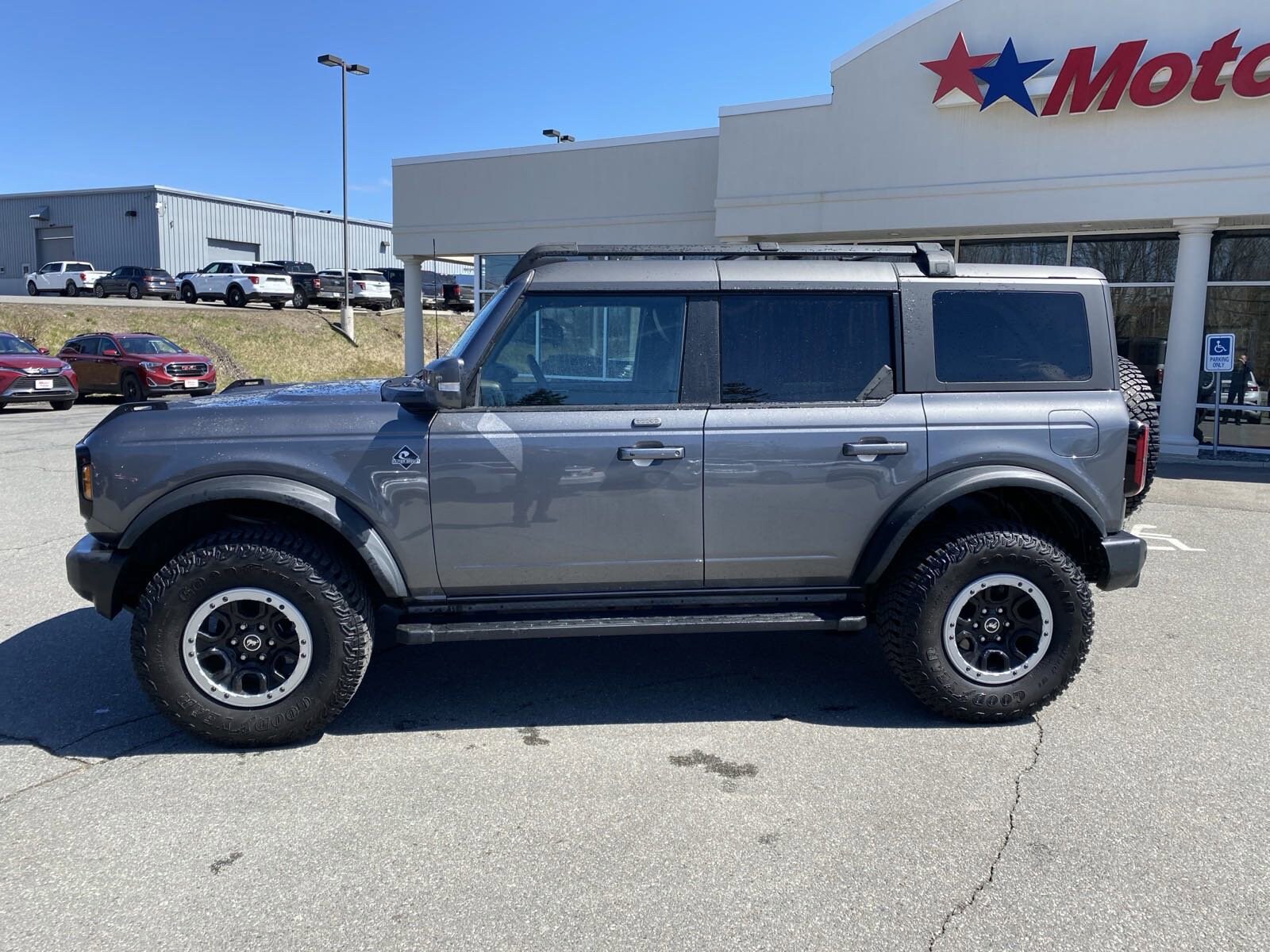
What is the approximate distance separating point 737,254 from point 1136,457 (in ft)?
6.98

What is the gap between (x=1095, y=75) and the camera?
41.8 ft

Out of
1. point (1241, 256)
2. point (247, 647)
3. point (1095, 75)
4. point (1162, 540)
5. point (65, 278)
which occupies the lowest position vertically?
point (1162, 540)

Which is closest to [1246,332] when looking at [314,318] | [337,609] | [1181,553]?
[1181,553]

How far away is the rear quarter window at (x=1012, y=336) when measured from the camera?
4.29m

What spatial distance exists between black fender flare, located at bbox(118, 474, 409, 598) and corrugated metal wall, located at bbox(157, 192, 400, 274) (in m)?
45.4

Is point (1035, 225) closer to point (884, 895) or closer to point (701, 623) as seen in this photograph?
point (701, 623)

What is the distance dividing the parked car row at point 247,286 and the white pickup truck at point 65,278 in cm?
3

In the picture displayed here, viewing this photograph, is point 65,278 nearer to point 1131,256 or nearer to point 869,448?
point 1131,256

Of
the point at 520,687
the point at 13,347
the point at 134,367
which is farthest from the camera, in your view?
the point at 134,367

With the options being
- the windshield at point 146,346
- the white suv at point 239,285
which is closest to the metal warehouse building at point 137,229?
the white suv at point 239,285

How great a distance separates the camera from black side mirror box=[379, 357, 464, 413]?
3.88 metres

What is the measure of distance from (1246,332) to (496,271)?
13.7 m

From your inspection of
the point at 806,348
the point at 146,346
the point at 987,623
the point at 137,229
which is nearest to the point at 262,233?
the point at 137,229

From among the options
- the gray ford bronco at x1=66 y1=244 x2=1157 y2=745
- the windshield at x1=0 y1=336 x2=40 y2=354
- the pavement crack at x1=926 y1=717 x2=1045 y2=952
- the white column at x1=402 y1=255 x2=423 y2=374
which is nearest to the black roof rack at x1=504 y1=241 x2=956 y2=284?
the gray ford bronco at x1=66 y1=244 x2=1157 y2=745
